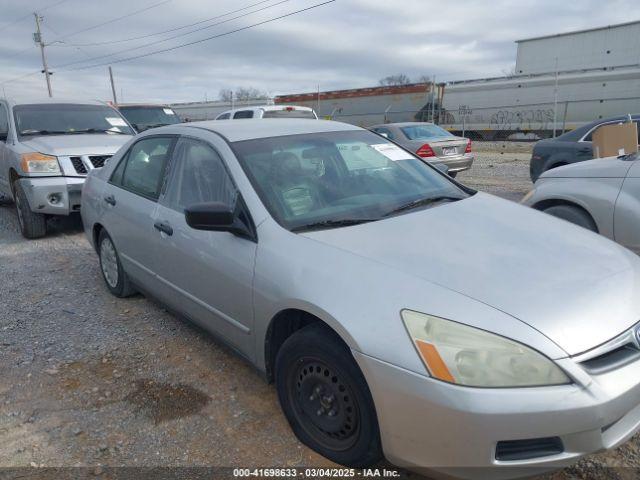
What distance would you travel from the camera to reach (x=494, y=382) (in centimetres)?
182

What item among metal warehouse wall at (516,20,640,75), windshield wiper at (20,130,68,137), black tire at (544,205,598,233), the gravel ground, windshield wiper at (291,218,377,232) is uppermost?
metal warehouse wall at (516,20,640,75)

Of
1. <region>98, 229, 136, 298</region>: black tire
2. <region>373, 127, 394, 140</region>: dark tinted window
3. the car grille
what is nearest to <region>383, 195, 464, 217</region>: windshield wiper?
<region>98, 229, 136, 298</region>: black tire

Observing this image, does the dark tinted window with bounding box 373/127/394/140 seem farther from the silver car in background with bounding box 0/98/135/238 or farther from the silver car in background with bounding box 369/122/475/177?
the silver car in background with bounding box 0/98/135/238

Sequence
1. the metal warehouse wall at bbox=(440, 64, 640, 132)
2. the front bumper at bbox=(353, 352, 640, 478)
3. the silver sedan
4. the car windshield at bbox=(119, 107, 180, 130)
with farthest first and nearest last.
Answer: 1. the metal warehouse wall at bbox=(440, 64, 640, 132)
2. the car windshield at bbox=(119, 107, 180, 130)
3. the silver sedan
4. the front bumper at bbox=(353, 352, 640, 478)

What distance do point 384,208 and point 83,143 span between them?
541 centimetres

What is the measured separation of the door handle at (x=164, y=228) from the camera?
10.8 ft

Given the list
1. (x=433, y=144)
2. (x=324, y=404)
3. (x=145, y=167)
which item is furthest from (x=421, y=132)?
(x=324, y=404)

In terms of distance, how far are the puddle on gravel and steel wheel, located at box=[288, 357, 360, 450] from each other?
2.53 ft

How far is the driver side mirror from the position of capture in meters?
2.61

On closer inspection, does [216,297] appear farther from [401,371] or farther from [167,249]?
[401,371]

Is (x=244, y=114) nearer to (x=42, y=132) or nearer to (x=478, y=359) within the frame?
(x=42, y=132)

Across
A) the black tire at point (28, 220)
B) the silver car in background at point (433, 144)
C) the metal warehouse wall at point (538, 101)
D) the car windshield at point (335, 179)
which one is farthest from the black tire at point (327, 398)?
the metal warehouse wall at point (538, 101)

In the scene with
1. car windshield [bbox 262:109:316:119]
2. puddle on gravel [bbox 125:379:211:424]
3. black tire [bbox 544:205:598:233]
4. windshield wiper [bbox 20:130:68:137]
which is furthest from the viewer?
car windshield [bbox 262:109:316:119]

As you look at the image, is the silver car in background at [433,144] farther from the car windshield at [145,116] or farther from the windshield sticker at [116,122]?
the windshield sticker at [116,122]
